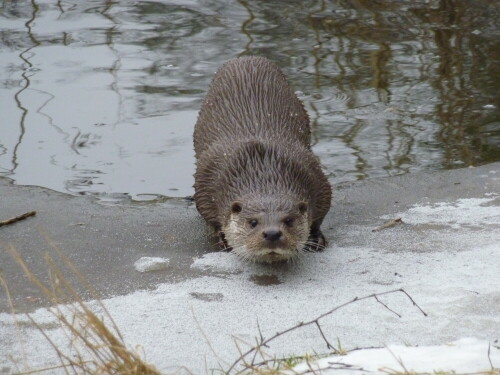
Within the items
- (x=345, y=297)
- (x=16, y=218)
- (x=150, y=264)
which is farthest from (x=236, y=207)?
(x=16, y=218)

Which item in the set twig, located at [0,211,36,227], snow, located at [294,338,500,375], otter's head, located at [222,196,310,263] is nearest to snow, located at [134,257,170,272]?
otter's head, located at [222,196,310,263]

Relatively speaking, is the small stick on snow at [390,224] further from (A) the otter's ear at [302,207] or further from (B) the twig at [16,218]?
(B) the twig at [16,218]

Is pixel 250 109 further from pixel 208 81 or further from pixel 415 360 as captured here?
pixel 415 360

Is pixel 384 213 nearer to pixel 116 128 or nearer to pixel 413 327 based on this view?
pixel 413 327

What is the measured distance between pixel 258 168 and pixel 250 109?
0.53m

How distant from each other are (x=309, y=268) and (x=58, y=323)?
102 centimetres

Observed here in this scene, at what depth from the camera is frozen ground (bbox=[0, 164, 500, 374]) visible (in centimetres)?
292

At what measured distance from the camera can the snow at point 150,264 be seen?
12.1 ft

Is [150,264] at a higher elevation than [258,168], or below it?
below

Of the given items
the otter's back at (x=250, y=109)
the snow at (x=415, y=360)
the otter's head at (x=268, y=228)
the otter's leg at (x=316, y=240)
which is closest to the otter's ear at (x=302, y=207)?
the otter's head at (x=268, y=228)

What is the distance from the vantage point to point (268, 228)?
359 cm

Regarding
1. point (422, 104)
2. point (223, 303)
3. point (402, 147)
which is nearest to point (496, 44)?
point (422, 104)

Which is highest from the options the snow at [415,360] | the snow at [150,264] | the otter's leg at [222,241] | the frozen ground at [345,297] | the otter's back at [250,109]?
the otter's back at [250,109]

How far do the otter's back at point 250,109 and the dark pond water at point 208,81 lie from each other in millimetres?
484
